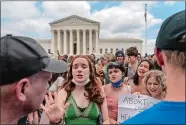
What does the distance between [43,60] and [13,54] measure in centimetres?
17

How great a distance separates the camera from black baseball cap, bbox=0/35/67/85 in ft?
5.24

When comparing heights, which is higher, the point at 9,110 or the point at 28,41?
the point at 28,41

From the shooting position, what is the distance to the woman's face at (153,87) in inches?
182

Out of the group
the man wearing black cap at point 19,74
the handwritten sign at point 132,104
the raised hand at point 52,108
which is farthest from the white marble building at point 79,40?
the man wearing black cap at point 19,74

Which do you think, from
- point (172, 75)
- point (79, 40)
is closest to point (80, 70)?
A: point (172, 75)

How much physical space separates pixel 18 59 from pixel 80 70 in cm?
265

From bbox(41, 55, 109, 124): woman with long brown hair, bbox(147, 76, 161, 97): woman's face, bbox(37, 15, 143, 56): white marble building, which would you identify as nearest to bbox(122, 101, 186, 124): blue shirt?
bbox(41, 55, 109, 124): woman with long brown hair

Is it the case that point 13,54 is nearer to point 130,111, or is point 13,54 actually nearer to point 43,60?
point 43,60

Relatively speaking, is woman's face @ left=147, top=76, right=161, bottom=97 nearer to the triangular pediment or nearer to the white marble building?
the white marble building

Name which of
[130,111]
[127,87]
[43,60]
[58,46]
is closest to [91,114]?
[130,111]

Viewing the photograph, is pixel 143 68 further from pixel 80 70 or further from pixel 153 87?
pixel 80 70

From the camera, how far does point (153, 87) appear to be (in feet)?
15.2

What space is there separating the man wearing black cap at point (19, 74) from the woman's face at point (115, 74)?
363cm

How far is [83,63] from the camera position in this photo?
4301mm
